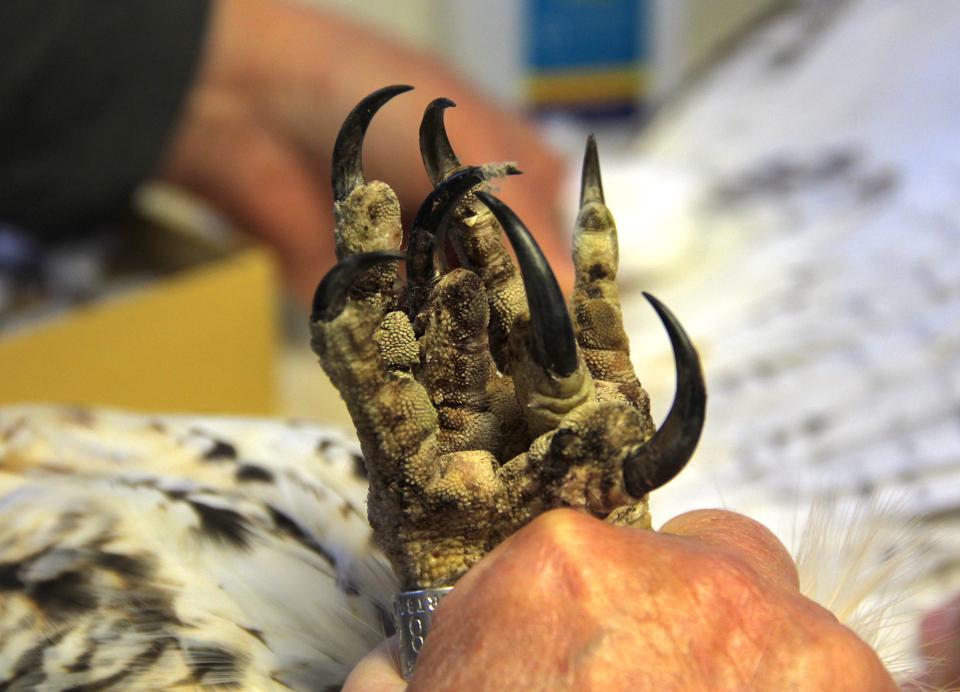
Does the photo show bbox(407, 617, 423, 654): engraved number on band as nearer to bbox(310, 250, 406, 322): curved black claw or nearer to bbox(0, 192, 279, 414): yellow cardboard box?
bbox(310, 250, 406, 322): curved black claw

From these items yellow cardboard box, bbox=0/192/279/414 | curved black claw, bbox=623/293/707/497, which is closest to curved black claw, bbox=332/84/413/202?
curved black claw, bbox=623/293/707/497

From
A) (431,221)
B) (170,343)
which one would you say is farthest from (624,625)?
(170,343)

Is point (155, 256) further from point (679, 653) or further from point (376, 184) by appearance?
point (679, 653)

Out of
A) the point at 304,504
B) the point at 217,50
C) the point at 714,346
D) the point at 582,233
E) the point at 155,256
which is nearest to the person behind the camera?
the point at 582,233

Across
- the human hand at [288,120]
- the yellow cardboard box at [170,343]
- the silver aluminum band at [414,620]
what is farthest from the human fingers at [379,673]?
the human hand at [288,120]

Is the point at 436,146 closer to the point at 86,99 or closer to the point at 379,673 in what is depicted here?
the point at 379,673

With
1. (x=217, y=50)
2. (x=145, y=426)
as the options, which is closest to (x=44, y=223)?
(x=217, y=50)
